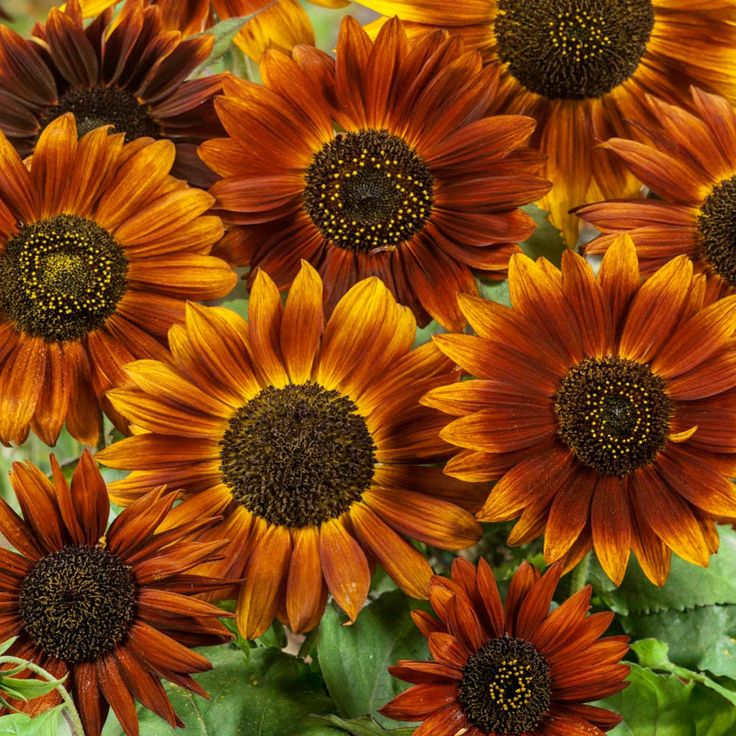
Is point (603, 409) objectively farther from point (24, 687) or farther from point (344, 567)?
point (24, 687)

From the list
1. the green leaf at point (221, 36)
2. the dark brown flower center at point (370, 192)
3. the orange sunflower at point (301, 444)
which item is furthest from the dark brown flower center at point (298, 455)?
the green leaf at point (221, 36)

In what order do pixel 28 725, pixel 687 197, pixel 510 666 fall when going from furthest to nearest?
pixel 687 197, pixel 510 666, pixel 28 725

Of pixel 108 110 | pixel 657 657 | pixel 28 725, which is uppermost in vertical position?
pixel 108 110

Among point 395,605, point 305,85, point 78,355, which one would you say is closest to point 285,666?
point 395,605

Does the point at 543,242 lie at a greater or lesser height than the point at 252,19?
lesser

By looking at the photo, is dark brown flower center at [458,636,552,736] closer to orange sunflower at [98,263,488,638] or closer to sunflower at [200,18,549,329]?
orange sunflower at [98,263,488,638]

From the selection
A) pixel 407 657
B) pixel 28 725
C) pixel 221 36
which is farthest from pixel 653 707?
pixel 221 36
